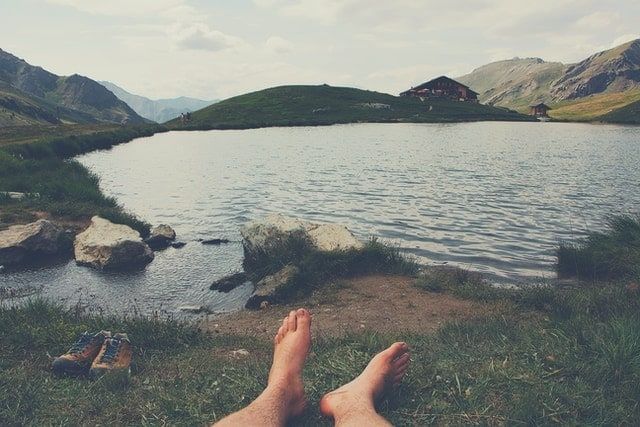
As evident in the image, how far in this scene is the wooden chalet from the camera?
134750mm

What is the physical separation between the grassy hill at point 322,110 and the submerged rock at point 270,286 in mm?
78567

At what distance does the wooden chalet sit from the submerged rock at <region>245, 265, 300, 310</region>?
133m

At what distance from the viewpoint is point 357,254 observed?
11.9 m

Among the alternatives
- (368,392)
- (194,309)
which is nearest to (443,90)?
(194,309)

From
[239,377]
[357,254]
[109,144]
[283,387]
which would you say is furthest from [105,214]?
[109,144]

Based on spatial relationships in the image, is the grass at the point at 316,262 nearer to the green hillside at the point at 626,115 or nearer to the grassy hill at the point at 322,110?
the grassy hill at the point at 322,110

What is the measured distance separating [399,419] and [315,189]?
21721 millimetres

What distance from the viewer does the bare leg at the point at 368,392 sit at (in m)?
4.35

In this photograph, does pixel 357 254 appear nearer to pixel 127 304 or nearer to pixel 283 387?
pixel 127 304

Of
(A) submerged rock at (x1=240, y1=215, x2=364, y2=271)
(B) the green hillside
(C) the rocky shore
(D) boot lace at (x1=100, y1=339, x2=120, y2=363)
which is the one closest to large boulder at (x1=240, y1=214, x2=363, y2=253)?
(A) submerged rock at (x1=240, y1=215, x2=364, y2=271)

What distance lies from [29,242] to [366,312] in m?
10.4

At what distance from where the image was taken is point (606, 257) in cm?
1140

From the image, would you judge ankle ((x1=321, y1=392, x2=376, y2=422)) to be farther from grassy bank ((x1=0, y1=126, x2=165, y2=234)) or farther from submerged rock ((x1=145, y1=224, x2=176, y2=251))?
grassy bank ((x1=0, y1=126, x2=165, y2=234))

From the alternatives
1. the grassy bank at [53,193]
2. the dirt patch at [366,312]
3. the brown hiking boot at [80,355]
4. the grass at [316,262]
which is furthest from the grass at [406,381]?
the grassy bank at [53,193]
